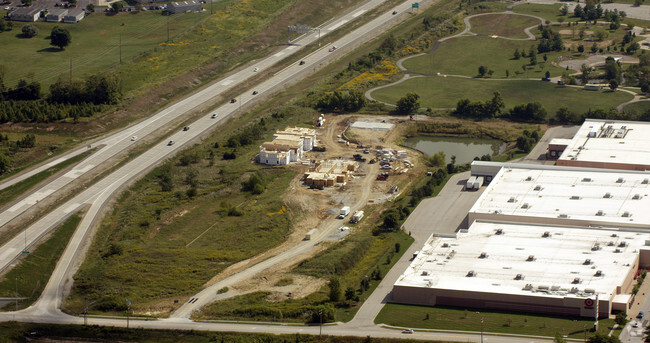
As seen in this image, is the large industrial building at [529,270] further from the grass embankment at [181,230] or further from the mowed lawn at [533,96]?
the mowed lawn at [533,96]

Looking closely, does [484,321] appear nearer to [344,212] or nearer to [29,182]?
[344,212]

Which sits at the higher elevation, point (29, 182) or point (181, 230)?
point (181, 230)

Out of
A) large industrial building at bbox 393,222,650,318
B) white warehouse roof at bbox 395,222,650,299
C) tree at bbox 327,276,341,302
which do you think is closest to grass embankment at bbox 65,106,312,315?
tree at bbox 327,276,341,302

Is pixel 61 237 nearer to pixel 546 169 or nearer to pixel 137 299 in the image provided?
pixel 137 299

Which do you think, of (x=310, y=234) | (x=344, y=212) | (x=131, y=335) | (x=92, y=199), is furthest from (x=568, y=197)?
(x=92, y=199)

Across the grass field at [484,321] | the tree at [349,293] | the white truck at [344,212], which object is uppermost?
the grass field at [484,321]

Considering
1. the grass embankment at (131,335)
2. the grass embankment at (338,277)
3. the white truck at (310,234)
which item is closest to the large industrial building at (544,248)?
the grass embankment at (338,277)

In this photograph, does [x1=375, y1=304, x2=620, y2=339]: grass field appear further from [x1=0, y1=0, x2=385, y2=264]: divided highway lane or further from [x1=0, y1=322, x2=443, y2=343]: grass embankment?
[x1=0, y1=0, x2=385, y2=264]: divided highway lane
